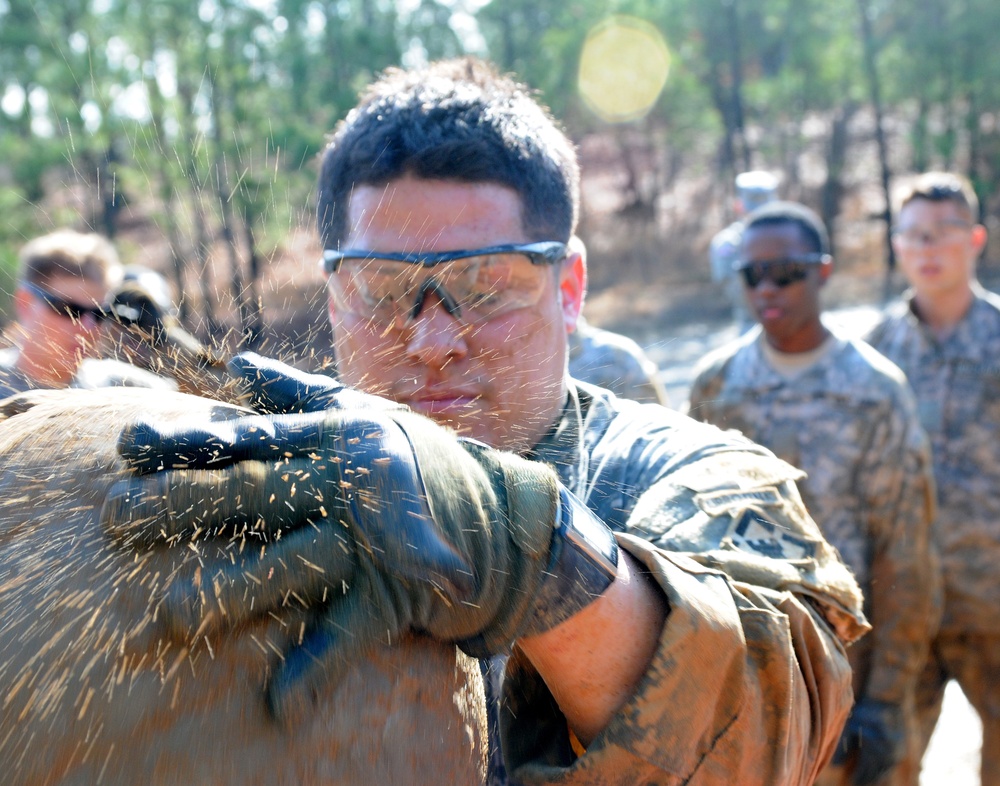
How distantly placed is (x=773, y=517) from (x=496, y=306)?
2.00ft

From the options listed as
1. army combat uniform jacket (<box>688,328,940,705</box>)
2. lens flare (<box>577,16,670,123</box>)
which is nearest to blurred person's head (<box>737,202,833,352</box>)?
army combat uniform jacket (<box>688,328,940,705</box>)

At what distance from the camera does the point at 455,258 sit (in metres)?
1.70

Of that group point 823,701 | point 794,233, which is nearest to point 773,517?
point 823,701

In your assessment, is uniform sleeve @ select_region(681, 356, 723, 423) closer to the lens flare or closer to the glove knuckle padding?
the glove knuckle padding

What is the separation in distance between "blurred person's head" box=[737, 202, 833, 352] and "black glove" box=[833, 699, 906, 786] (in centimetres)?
145

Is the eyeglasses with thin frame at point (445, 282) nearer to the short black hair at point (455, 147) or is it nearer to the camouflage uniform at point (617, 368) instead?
the short black hair at point (455, 147)

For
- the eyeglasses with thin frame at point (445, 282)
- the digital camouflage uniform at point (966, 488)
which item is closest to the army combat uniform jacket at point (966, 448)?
the digital camouflage uniform at point (966, 488)

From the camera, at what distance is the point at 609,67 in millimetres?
20391

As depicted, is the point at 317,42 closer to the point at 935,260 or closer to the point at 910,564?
the point at 935,260

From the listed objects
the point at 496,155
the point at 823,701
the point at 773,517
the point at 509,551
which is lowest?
the point at 823,701

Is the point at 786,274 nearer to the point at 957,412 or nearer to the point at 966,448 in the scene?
the point at 957,412

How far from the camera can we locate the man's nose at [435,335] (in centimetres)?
160

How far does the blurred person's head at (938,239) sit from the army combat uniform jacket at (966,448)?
163 mm

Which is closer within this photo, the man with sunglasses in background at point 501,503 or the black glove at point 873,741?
the man with sunglasses in background at point 501,503
